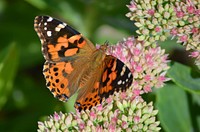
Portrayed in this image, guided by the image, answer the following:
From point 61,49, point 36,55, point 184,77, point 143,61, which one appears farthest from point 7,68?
point 184,77

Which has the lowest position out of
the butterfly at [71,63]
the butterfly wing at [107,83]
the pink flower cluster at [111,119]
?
the pink flower cluster at [111,119]

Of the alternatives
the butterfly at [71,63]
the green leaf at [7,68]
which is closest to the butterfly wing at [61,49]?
the butterfly at [71,63]

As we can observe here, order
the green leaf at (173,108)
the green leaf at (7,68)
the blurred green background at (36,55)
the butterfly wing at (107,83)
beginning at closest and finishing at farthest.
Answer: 1. the butterfly wing at (107,83)
2. the green leaf at (173,108)
3. the blurred green background at (36,55)
4. the green leaf at (7,68)

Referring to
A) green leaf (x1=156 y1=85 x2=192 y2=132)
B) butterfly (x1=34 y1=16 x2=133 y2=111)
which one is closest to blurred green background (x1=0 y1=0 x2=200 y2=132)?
green leaf (x1=156 y1=85 x2=192 y2=132)

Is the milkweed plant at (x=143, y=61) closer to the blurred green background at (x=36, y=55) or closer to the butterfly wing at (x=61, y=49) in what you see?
the butterfly wing at (x=61, y=49)

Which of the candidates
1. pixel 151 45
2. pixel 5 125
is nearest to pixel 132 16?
pixel 151 45

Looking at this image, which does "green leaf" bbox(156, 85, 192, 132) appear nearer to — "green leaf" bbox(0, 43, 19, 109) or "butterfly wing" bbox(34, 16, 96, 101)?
"butterfly wing" bbox(34, 16, 96, 101)
